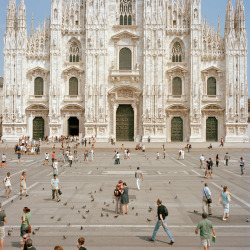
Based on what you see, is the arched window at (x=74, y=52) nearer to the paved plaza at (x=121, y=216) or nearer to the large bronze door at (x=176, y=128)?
the large bronze door at (x=176, y=128)

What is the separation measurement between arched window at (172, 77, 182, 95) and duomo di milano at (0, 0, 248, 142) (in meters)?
0.16

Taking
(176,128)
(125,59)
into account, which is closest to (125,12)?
(125,59)

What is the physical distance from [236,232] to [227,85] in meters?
40.9

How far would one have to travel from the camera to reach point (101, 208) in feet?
47.0

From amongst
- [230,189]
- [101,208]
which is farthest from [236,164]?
[101,208]

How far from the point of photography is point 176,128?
50688 mm

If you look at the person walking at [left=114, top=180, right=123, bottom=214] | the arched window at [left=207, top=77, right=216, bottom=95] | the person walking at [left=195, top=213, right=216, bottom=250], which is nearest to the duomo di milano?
the arched window at [left=207, top=77, right=216, bottom=95]

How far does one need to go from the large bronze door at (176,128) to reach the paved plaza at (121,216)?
24971 mm

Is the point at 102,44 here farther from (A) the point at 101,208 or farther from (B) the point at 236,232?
(B) the point at 236,232

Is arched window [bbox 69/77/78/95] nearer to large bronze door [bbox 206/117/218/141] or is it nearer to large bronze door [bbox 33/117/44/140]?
large bronze door [bbox 33/117/44/140]

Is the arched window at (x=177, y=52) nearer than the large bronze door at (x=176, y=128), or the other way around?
the large bronze door at (x=176, y=128)

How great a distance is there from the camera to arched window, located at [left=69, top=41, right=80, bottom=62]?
51438mm

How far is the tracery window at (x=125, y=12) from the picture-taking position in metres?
50.9

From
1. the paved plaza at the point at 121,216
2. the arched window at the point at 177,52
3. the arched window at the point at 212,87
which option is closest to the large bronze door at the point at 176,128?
the arched window at the point at 212,87
